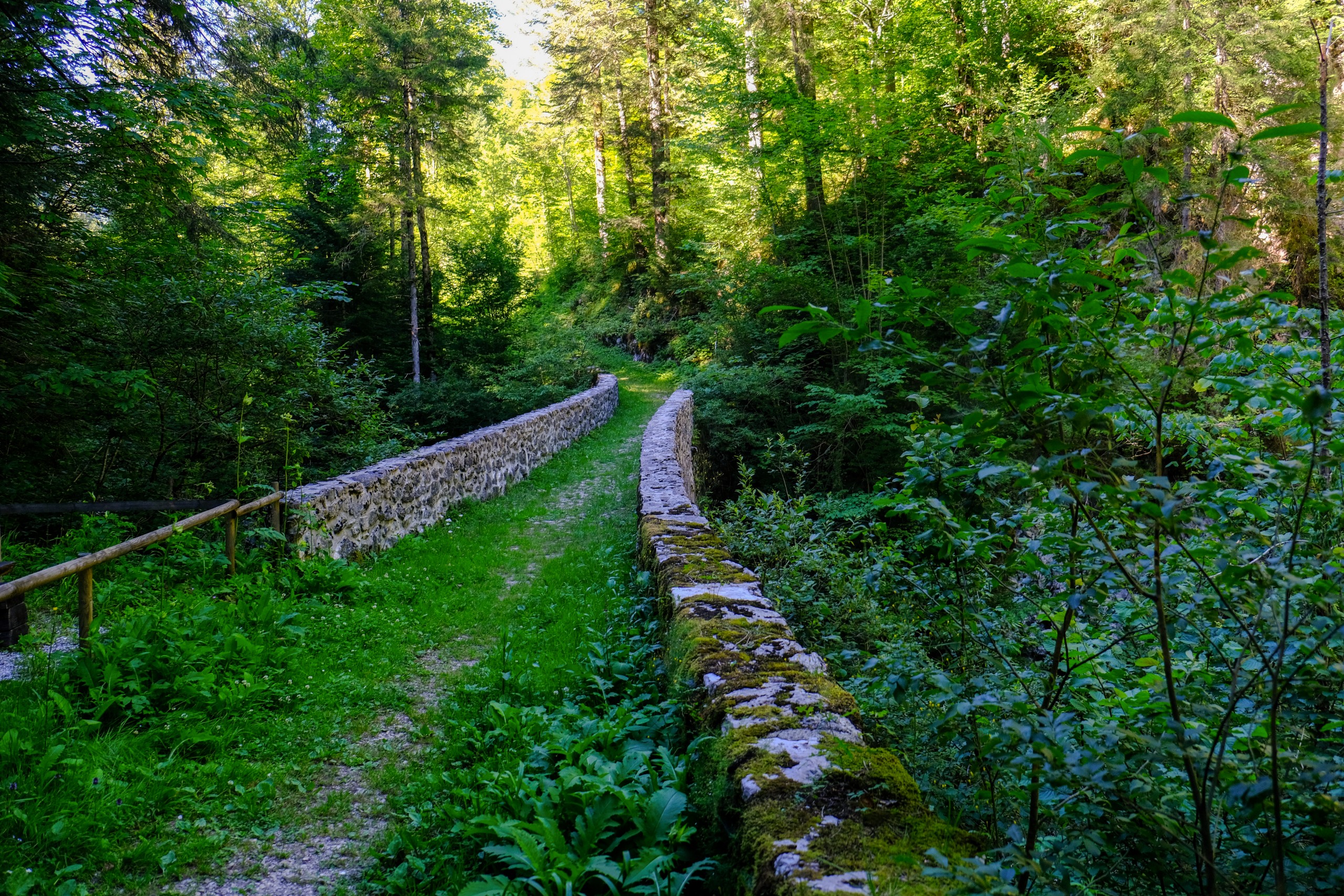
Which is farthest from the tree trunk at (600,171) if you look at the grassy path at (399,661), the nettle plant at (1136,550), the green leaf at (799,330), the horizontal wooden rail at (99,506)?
the green leaf at (799,330)

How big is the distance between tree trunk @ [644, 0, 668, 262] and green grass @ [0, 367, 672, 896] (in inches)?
798

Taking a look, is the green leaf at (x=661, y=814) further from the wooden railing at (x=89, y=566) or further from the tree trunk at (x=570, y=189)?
the tree trunk at (x=570, y=189)

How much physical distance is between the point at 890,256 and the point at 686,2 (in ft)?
43.2

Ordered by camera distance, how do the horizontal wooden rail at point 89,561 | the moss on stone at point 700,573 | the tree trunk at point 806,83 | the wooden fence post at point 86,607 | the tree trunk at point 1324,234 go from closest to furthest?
the tree trunk at point 1324,234 < the horizontal wooden rail at point 89,561 < the wooden fence post at point 86,607 < the moss on stone at point 700,573 < the tree trunk at point 806,83

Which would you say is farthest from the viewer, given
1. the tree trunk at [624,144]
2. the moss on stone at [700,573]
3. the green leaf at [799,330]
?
the tree trunk at [624,144]

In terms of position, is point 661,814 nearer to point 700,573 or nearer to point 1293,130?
point 700,573

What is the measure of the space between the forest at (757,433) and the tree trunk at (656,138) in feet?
17.2

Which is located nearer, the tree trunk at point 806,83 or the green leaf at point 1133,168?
the green leaf at point 1133,168

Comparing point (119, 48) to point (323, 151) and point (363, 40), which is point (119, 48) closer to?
point (323, 151)

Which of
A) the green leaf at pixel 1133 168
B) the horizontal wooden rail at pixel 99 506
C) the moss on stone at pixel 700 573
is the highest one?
the green leaf at pixel 1133 168

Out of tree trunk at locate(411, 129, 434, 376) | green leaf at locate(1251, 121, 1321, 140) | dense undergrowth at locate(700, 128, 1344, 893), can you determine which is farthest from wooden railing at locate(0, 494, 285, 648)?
tree trunk at locate(411, 129, 434, 376)

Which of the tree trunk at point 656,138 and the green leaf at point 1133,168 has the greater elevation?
the tree trunk at point 656,138

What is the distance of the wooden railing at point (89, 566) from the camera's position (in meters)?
3.45

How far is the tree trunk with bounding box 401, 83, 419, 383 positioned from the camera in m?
16.3
